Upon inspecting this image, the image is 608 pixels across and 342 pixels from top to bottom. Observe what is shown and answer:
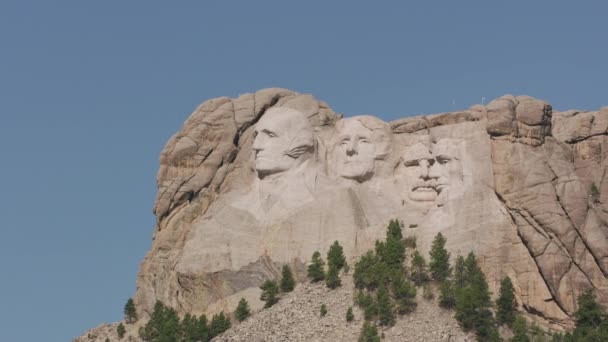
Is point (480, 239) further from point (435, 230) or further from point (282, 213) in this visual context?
point (282, 213)

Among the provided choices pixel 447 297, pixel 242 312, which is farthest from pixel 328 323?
pixel 447 297

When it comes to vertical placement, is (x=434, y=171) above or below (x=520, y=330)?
above

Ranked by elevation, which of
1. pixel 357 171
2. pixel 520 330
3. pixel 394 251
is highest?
pixel 357 171

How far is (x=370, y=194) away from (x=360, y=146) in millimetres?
1574

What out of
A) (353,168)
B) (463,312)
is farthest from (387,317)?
(353,168)

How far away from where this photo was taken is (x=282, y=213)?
74.6 metres

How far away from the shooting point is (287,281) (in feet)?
239

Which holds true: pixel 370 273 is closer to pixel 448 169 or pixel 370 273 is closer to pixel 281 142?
pixel 448 169

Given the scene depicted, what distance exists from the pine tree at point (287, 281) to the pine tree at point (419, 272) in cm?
361

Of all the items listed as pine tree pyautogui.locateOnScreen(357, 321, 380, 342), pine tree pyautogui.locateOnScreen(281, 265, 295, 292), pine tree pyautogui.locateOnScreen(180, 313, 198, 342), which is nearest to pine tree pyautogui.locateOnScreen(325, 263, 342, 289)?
pine tree pyautogui.locateOnScreen(281, 265, 295, 292)

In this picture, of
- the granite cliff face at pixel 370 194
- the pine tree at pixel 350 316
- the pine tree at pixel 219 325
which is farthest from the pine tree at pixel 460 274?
the pine tree at pixel 219 325

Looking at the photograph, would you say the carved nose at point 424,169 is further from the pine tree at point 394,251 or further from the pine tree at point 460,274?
the pine tree at point 460,274

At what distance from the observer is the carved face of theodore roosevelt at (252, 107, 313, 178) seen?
75.4 metres

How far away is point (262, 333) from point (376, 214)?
244 inches
